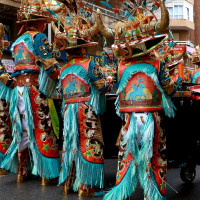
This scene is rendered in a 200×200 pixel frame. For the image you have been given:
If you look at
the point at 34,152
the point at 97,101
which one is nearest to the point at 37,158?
the point at 34,152

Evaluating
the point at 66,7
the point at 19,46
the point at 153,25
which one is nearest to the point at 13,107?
the point at 19,46

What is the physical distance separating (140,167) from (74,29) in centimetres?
171

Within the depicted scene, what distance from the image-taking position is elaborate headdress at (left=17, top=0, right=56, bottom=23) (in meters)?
4.44

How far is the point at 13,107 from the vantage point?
4.45 metres

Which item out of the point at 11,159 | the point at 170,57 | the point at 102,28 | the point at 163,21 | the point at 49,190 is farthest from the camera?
the point at 170,57

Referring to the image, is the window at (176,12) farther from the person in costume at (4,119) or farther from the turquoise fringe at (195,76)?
the person in costume at (4,119)

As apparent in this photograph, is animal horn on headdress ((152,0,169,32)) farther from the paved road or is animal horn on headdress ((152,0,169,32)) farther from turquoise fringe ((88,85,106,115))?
the paved road

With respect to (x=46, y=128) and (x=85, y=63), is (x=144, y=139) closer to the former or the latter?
(x=85, y=63)

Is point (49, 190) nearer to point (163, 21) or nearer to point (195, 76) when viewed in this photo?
point (163, 21)

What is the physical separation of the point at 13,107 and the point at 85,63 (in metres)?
1.23

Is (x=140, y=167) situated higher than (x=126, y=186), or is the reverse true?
(x=140, y=167)

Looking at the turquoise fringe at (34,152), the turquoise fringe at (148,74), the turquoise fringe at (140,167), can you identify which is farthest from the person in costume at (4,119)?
the turquoise fringe at (140,167)

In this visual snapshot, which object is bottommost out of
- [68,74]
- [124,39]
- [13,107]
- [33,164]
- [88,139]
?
[33,164]

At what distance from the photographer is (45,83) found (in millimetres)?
4355
